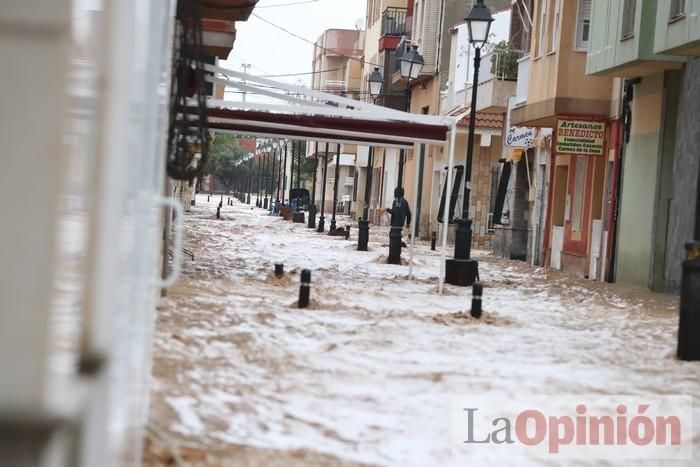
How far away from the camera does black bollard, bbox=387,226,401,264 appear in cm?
2744

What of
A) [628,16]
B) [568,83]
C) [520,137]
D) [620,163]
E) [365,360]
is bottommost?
[365,360]

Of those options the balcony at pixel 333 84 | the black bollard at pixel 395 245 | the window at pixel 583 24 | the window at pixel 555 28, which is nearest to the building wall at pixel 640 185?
the window at pixel 583 24

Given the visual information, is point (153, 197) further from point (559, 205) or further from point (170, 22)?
point (559, 205)

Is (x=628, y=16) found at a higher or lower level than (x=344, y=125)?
higher

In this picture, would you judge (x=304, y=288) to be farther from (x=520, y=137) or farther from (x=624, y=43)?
(x=520, y=137)

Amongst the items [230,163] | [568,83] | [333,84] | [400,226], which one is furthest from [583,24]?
[230,163]

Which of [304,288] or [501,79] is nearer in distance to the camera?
[304,288]

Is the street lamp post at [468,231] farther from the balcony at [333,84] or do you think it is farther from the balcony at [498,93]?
the balcony at [333,84]

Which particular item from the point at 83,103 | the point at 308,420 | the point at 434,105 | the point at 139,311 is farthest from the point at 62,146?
the point at 434,105

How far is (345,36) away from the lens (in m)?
92.6

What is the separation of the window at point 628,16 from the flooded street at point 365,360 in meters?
5.00

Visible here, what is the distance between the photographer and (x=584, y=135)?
87.0 feet

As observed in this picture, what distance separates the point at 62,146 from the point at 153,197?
3.62 m

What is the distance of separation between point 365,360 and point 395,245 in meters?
16.3
